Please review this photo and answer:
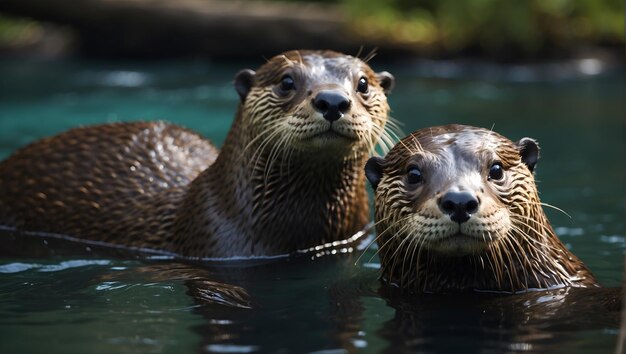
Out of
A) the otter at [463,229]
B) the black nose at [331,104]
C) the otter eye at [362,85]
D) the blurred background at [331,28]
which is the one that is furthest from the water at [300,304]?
the blurred background at [331,28]

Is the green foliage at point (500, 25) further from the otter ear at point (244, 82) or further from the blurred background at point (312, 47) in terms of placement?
the otter ear at point (244, 82)

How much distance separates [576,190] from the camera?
27.1 feet

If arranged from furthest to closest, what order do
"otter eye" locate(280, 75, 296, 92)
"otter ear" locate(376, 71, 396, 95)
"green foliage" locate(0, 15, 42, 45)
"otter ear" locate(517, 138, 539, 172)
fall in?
"green foliage" locate(0, 15, 42, 45) < "otter ear" locate(376, 71, 396, 95) < "otter eye" locate(280, 75, 296, 92) < "otter ear" locate(517, 138, 539, 172)

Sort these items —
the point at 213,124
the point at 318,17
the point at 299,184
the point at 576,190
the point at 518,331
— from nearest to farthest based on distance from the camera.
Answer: the point at 518,331
the point at 299,184
the point at 576,190
the point at 213,124
the point at 318,17

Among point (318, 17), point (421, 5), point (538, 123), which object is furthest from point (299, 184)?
point (421, 5)

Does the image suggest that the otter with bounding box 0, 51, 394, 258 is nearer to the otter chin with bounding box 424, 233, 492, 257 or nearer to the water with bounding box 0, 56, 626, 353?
the water with bounding box 0, 56, 626, 353

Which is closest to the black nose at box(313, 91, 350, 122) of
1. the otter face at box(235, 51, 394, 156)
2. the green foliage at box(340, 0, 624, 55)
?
the otter face at box(235, 51, 394, 156)

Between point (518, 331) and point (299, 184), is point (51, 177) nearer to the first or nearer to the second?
point (299, 184)

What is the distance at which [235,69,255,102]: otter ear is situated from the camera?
617 centimetres

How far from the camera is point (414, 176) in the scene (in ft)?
15.8

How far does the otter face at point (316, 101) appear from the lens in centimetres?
562

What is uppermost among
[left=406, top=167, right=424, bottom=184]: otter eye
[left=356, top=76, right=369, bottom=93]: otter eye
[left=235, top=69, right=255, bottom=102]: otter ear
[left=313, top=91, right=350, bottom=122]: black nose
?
[left=235, top=69, right=255, bottom=102]: otter ear

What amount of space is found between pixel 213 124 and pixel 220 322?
671cm

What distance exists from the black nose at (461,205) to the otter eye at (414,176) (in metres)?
0.40
